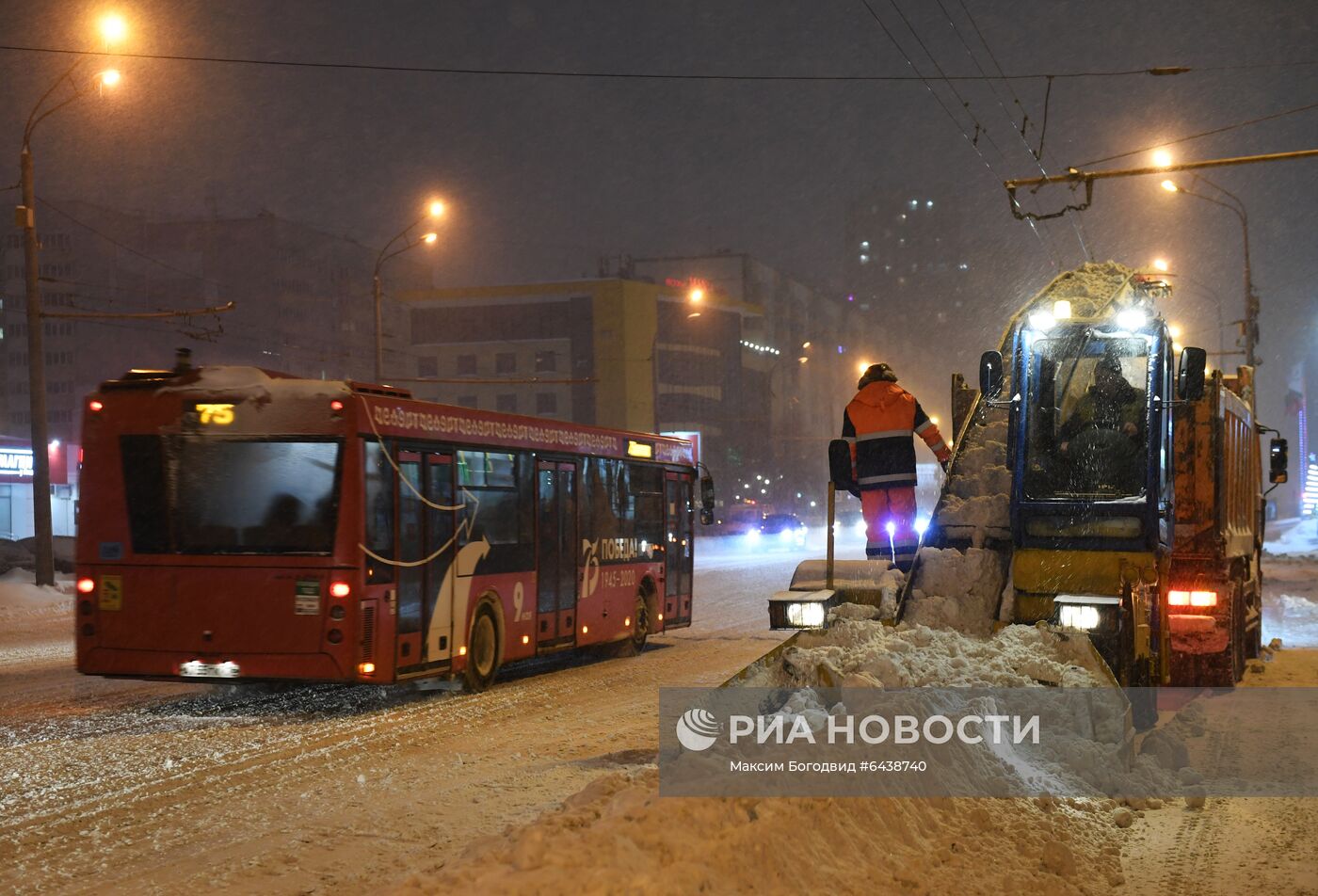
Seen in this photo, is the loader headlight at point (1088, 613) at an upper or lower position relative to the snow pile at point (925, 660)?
upper

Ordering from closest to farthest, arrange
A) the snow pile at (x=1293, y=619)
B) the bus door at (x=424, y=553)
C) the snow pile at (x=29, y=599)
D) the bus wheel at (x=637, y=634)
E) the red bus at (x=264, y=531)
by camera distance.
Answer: the red bus at (x=264, y=531) < the bus door at (x=424, y=553) < the bus wheel at (x=637, y=634) < the snow pile at (x=1293, y=619) < the snow pile at (x=29, y=599)

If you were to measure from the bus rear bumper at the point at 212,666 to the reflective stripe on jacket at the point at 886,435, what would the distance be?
4.68 metres

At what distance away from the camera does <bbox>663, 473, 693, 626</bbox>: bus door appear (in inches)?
731

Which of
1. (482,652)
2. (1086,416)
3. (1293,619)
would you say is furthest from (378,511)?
(1293,619)

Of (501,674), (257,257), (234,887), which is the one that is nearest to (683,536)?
(501,674)

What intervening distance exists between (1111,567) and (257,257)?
106485 millimetres

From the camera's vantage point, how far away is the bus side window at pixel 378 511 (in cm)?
1161

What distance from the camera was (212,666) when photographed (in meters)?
11.5

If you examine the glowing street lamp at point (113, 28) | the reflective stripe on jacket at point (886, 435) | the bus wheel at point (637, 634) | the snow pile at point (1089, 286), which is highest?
the glowing street lamp at point (113, 28)

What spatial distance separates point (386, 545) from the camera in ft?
38.9

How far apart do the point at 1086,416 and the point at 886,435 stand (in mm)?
1735

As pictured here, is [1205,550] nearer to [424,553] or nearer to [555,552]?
[555,552]

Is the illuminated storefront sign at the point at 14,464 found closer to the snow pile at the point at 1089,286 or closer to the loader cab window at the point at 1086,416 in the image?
the snow pile at the point at 1089,286

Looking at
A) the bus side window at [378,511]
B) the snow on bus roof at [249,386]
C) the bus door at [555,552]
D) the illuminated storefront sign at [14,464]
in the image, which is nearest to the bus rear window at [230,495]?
the bus side window at [378,511]
